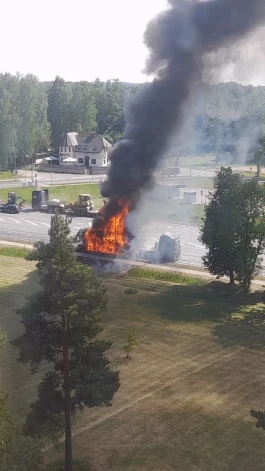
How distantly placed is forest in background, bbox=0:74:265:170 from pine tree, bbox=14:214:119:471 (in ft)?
234

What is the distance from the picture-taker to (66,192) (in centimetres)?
8612

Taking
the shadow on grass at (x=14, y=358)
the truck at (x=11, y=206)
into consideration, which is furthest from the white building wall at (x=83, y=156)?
the shadow on grass at (x=14, y=358)

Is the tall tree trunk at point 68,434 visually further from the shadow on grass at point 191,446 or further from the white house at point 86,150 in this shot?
the white house at point 86,150

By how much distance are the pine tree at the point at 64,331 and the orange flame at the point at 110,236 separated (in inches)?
1068

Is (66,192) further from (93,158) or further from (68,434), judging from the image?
(68,434)

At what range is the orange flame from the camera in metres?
46.5

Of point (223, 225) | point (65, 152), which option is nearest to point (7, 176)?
point (65, 152)

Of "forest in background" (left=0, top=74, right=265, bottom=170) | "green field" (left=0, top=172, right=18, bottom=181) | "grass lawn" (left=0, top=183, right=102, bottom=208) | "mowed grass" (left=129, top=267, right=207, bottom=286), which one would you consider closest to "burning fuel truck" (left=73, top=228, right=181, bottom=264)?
"mowed grass" (left=129, top=267, right=207, bottom=286)

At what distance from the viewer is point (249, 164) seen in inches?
4190

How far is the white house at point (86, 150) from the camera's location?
374 feet

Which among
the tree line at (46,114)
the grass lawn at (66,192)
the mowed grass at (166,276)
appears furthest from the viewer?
the tree line at (46,114)

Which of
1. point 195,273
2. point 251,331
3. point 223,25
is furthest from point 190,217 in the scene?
point 251,331

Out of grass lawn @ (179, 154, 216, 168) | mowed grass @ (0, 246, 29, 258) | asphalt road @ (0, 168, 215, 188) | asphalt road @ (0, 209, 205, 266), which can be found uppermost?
grass lawn @ (179, 154, 216, 168)

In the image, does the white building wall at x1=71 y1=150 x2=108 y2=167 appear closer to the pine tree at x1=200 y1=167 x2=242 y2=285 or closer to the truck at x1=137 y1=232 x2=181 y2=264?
the truck at x1=137 y1=232 x2=181 y2=264
